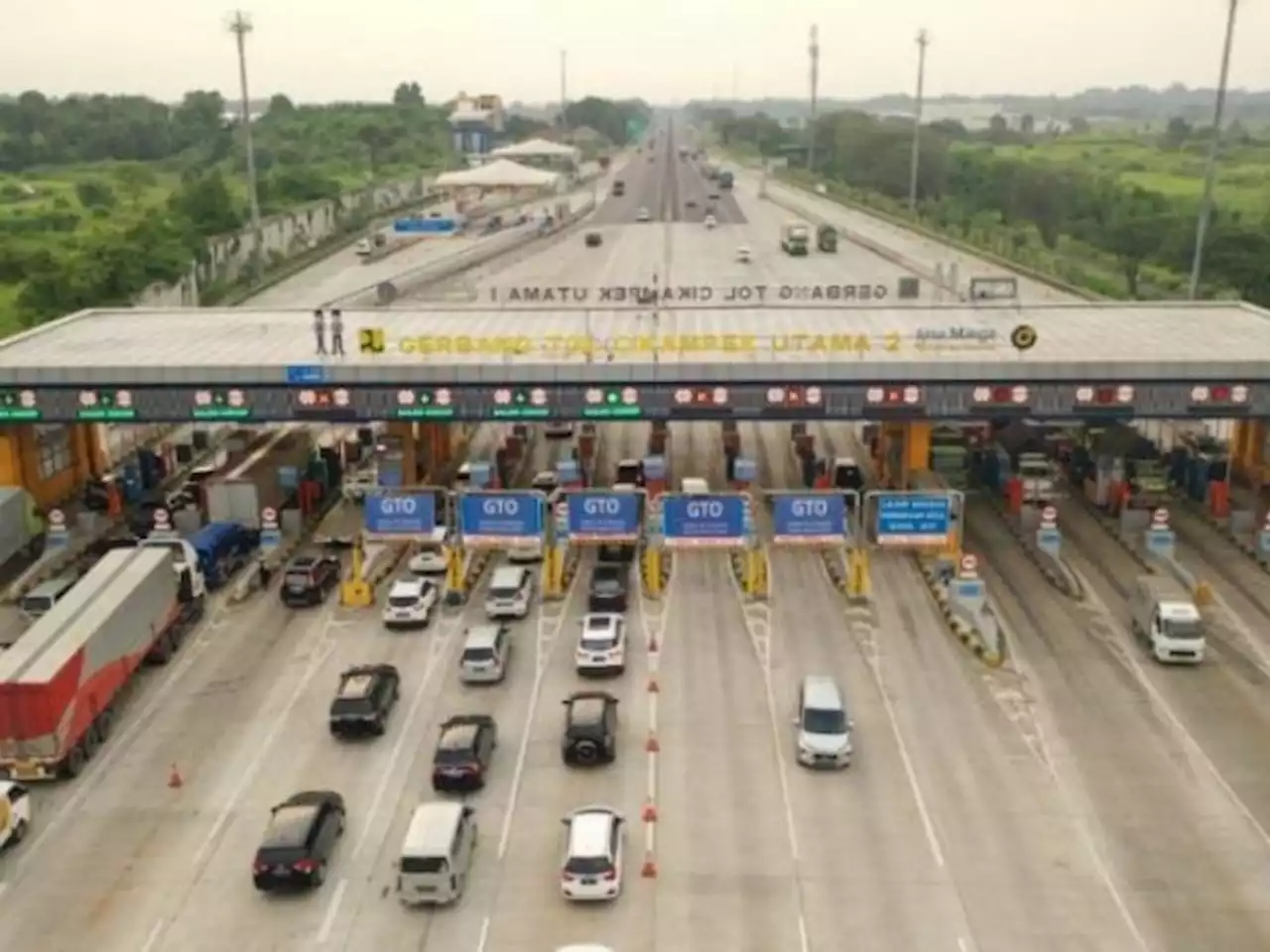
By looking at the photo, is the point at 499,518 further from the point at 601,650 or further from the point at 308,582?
the point at 601,650

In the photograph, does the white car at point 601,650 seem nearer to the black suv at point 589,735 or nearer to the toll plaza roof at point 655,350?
the black suv at point 589,735

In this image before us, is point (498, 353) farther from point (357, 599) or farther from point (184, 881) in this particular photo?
point (184, 881)

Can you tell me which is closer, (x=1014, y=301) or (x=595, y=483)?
(x=595, y=483)

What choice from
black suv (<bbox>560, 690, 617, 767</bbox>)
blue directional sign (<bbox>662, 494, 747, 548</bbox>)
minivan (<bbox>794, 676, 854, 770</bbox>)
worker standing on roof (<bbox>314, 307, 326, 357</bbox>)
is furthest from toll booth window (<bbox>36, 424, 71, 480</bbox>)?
minivan (<bbox>794, 676, 854, 770</bbox>)

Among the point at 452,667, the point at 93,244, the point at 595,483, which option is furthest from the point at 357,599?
the point at 93,244

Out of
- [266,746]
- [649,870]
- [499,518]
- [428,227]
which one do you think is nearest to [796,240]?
[428,227]

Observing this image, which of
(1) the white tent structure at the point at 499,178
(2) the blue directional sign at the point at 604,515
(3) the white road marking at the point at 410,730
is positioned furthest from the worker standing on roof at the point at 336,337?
(1) the white tent structure at the point at 499,178
